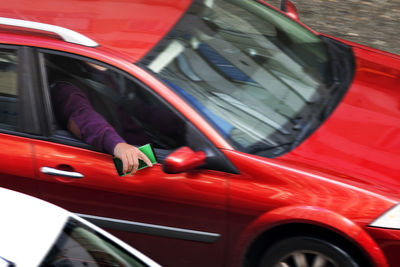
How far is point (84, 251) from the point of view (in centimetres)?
256

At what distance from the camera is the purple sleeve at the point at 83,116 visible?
358cm

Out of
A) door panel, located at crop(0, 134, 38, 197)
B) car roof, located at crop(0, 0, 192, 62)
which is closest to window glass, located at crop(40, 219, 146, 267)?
door panel, located at crop(0, 134, 38, 197)

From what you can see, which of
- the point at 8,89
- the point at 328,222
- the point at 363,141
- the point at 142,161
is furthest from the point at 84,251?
the point at 363,141

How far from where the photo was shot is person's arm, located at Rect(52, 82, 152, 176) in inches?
137

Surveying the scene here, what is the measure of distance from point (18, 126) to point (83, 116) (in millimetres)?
363

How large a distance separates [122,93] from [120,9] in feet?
2.04

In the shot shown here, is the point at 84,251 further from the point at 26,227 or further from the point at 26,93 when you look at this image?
the point at 26,93

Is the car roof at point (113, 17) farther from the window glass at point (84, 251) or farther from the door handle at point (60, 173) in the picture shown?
the window glass at point (84, 251)

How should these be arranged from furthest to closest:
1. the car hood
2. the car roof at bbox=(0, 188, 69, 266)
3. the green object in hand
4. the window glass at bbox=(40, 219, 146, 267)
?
the green object in hand < the car hood < the window glass at bbox=(40, 219, 146, 267) < the car roof at bbox=(0, 188, 69, 266)

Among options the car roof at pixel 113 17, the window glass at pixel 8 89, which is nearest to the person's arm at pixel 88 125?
the window glass at pixel 8 89

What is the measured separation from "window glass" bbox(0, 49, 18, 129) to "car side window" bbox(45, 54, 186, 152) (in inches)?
7.7

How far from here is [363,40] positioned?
7348mm

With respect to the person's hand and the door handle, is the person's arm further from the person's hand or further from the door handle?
the door handle

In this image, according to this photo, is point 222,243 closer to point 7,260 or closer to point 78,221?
point 78,221
